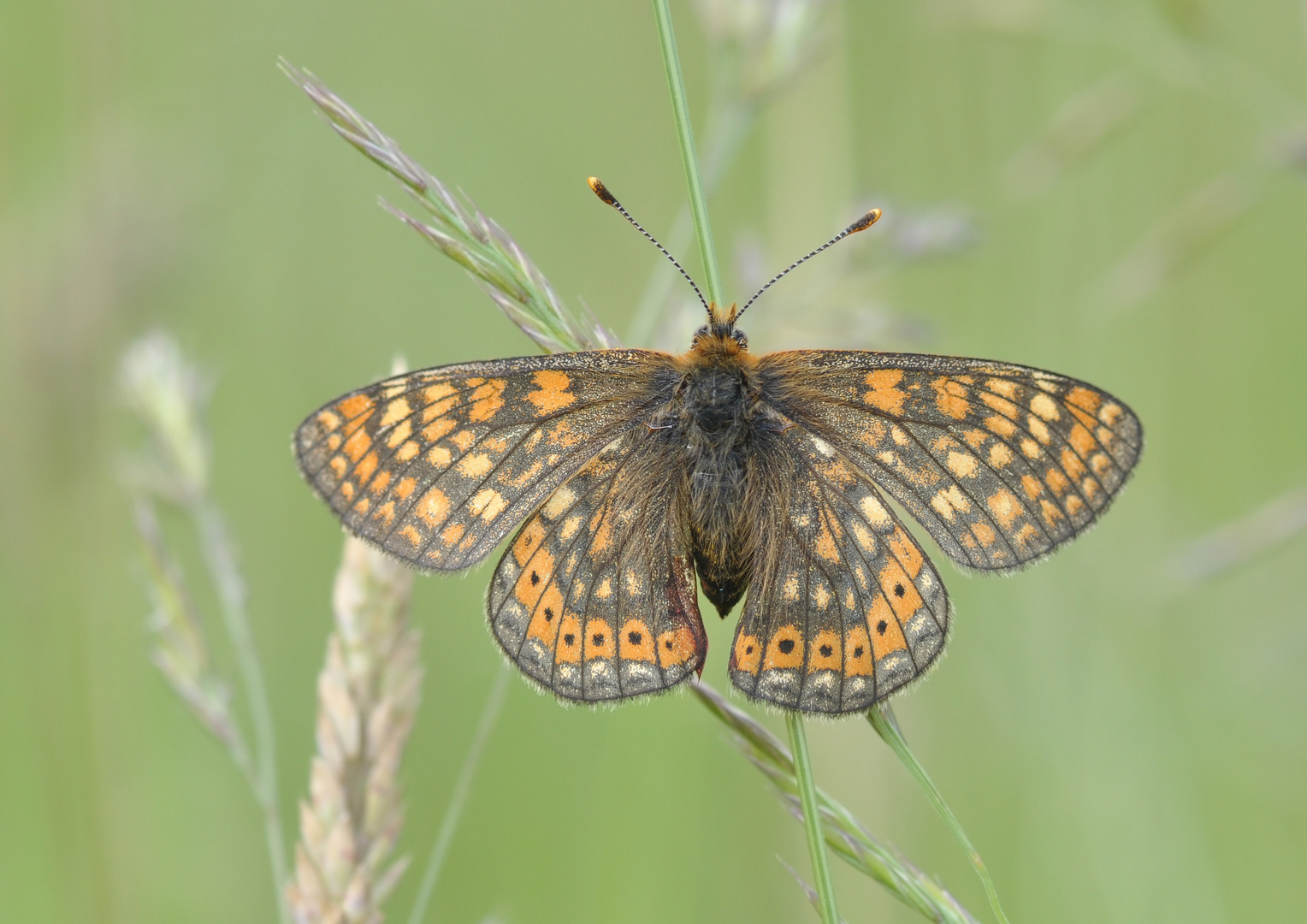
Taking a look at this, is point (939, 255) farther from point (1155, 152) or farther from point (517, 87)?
point (517, 87)

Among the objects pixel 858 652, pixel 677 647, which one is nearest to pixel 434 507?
pixel 677 647

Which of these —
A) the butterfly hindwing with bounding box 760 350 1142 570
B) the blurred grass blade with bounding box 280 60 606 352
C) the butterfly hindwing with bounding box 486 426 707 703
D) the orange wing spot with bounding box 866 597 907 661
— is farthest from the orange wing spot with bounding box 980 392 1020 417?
the blurred grass blade with bounding box 280 60 606 352

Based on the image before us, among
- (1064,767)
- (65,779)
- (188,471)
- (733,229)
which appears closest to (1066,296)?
(733,229)

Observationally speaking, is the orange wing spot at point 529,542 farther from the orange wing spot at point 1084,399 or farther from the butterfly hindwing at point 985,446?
the orange wing spot at point 1084,399

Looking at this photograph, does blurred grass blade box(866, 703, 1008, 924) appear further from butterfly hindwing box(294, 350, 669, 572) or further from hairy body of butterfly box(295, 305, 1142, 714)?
butterfly hindwing box(294, 350, 669, 572)

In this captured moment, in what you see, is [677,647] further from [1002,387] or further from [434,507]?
[1002,387]

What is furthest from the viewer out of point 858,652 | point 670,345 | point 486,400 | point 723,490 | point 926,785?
point 670,345
